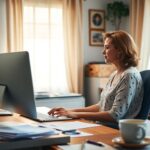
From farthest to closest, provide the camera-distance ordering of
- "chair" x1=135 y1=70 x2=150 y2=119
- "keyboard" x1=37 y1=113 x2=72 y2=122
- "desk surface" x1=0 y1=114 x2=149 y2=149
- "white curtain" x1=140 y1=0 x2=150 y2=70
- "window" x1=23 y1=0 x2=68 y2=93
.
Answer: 1. "window" x1=23 y1=0 x2=68 y2=93
2. "white curtain" x1=140 y1=0 x2=150 y2=70
3. "chair" x1=135 y1=70 x2=150 y2=119
4. "keyboard" x1=37 y1=113 x2=72 y2=122
5. "desk surface" x1=0 y1=114 x2=149 y2=149

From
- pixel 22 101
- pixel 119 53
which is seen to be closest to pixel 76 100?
pixel 119 53

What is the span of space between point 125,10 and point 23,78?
351 cm

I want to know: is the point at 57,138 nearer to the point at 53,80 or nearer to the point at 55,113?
the point at 55,113

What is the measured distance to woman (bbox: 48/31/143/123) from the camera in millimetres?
1963

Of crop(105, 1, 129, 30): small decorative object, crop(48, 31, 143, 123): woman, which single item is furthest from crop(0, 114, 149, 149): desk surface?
crop(105, 1, 129, 30): small decorative object

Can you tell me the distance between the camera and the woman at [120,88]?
6.44 ft

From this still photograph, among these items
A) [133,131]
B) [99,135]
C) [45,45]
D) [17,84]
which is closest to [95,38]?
[45,45]

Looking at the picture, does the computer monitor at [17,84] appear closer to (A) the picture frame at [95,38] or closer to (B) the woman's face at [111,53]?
(B) the woman's face at [111,53]

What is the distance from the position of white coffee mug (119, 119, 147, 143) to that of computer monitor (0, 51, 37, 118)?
22.9 inches

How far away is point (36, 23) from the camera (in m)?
4.64

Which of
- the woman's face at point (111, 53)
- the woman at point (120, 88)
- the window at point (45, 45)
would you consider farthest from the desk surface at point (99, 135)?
the window at point (45, 45)

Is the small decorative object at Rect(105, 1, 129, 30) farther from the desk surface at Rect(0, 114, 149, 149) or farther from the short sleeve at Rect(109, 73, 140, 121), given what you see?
the desk surface at Rect(0, 114, 149, 149)

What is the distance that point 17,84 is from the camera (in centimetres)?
178

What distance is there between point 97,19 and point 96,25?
0.09 m
